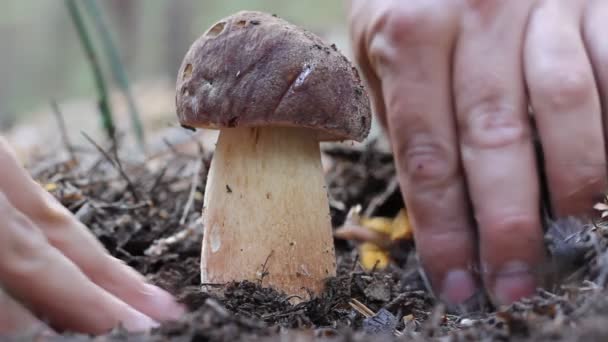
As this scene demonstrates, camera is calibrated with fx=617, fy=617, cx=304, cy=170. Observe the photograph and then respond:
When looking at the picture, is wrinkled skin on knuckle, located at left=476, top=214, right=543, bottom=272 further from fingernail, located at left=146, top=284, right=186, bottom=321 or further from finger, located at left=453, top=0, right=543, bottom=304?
fingernail, located at left=146, top=284, right=186, bottom=321

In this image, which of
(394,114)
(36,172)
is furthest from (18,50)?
(394,114)

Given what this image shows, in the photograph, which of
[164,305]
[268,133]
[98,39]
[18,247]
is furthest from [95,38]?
[18,247]

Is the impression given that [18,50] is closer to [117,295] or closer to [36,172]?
[36,172]

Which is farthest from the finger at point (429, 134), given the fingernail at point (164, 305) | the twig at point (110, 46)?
the twig at point (110, 46)

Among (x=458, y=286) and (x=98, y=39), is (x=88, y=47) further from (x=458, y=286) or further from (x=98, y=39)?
(x=98, y=39)

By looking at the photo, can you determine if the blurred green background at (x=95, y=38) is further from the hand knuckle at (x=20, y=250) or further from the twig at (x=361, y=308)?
the hand knuckle at (x=20, y=250)

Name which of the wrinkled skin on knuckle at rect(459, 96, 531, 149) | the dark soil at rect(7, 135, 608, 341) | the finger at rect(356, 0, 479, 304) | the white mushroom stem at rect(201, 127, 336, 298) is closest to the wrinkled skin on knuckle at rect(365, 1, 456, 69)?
the finger at rect(356, 0, 479, 304)

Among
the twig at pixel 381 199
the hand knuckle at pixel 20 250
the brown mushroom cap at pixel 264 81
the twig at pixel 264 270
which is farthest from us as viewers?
the twig at pixel 381 199
